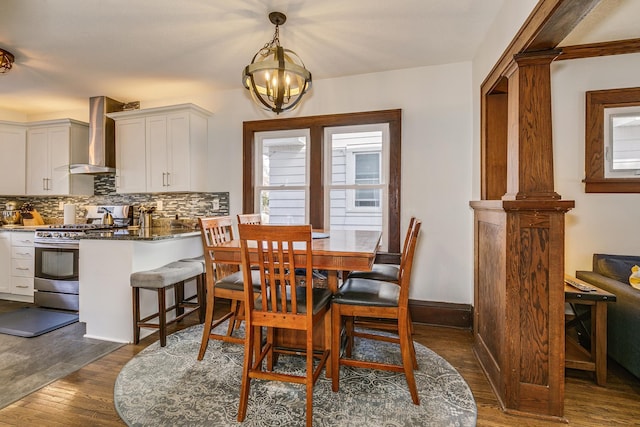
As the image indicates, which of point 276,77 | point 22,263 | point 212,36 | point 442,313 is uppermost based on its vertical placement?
point 212,36

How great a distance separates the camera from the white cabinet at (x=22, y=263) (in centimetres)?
379

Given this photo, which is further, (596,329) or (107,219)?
(107,219)

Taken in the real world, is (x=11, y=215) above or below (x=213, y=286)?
above

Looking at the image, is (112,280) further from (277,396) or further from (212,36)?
(212,36)

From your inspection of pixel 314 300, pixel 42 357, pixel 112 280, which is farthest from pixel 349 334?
pixel 42 357

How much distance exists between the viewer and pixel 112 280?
2.82 meters

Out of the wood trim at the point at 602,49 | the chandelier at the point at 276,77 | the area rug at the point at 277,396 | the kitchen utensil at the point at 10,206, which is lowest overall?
the area rug at the point at 277,396

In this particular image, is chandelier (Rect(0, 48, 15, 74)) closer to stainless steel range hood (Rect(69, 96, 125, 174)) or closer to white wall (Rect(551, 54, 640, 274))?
stainless steel range hood (Rect(69, 96, 125, 174))

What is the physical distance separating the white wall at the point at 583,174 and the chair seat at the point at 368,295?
6.50 feet

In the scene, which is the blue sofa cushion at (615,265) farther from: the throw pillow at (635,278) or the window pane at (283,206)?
the window pane at (283,206)

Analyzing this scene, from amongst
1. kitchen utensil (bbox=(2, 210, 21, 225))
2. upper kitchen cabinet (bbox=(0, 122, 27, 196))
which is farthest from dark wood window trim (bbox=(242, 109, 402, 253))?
kitchen utensil (bbox=(2, 210, 21, 225))

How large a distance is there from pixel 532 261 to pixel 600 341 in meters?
0.87

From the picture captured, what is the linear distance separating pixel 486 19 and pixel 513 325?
2234 millimetres

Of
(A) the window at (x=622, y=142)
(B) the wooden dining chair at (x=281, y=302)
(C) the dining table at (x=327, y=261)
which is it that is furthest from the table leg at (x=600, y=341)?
(B) the wooden dining chair at (x=281, y=302)
